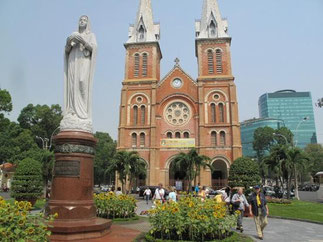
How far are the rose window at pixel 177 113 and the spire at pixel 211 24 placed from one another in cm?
1027

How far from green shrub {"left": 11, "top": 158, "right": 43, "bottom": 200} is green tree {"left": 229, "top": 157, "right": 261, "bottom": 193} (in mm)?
11850

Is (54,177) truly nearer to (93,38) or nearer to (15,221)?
(15,221)

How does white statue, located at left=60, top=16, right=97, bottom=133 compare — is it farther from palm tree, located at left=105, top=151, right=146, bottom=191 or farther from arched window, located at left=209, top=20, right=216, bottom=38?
arched window, located at left=209, top=20, right=216, bottom=38

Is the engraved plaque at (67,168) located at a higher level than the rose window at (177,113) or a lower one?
lower

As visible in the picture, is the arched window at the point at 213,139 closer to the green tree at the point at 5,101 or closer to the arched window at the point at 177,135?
the arched window at the point at 177,135

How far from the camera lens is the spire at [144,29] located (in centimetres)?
4019

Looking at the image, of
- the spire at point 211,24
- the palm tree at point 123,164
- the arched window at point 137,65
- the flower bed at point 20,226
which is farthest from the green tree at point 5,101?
the spire at point 211,24

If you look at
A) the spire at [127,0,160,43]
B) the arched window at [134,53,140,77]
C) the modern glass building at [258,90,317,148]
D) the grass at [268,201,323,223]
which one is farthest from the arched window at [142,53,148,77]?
the modern glass building at [258,90,317,148]

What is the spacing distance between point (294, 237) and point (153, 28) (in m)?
38.2

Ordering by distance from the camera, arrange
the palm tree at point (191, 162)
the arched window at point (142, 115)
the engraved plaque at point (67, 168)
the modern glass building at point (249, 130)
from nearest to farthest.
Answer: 1. the engraved plaque at point (67, 168)
2. the palm tree at point (191, 162)
3. the arched window at point (142, 115)
4. the modern glass building at point (249, 130)

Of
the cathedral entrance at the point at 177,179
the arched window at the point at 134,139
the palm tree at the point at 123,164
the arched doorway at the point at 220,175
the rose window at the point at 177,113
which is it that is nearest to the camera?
the palm tree at the point at 123,164

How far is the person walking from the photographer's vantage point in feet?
26.0

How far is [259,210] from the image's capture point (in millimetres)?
8078

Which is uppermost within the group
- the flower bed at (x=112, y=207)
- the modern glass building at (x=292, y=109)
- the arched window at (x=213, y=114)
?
the modern glass building at (x=292, y=109)
